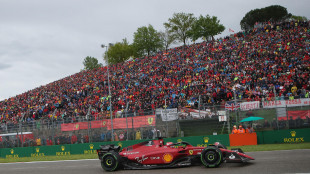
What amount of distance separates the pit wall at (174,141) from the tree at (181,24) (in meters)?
47.0

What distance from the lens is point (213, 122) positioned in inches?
960

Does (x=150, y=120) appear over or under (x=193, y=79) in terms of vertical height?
under

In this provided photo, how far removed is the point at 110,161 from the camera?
43.9ft

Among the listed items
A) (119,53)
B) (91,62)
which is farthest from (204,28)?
(91,62)

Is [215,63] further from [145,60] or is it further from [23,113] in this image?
[23,113]

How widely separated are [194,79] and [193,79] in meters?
0.14

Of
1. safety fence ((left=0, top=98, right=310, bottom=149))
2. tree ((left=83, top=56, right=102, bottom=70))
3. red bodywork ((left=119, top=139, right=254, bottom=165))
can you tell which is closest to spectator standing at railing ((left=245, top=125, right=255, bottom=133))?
safety fence ((left=0, top=98, right=310, bottom=149))

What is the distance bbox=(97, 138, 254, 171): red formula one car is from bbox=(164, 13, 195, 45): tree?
187 feet

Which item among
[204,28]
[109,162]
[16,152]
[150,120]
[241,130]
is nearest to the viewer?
[109,162]

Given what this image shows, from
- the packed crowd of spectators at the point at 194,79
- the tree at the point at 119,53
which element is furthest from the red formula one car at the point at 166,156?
the tree at the point at 119,53

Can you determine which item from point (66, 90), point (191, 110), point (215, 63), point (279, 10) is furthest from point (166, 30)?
point (191, 110)

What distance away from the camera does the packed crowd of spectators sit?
102ft

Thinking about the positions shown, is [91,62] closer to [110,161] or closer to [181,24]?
[181,24]

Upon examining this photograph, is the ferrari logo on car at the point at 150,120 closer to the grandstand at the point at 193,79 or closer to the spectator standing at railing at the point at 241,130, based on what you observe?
the grandstand at the point at 193,79
